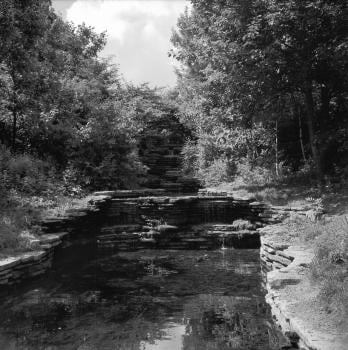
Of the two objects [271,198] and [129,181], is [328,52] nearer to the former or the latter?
[271,198]

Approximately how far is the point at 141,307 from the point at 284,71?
8879 millimetres

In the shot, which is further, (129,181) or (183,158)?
(183,158)

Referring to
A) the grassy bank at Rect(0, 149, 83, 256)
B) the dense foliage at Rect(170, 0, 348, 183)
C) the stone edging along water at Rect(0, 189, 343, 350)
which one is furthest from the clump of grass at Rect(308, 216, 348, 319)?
the dense foliage at Rect(170, 0, 348, 183)

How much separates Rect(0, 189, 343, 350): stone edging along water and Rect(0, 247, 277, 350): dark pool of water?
397 mm

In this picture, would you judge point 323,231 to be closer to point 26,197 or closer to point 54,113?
point 26,197

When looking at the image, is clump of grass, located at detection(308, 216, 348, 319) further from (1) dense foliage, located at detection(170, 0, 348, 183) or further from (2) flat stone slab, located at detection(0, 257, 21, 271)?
(1) dense foliage, located at detection(170, 0, 348, 183)

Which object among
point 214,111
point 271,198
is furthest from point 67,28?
point 271,198

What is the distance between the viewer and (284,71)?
43.3ft

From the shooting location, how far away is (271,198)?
14.2 metres

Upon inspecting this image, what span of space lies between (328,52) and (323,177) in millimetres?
3947

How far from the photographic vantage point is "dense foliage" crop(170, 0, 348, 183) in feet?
40.6

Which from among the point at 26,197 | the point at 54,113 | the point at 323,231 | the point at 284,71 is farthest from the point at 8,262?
the point at 284,71

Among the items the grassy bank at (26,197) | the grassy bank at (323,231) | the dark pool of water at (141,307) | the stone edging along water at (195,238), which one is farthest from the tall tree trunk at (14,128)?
the grassy bank at (323,231)

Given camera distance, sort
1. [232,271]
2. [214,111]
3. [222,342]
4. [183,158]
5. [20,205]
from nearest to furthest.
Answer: [222,342] < [232,271] < [20,205] < [214,111] < [183,158]
